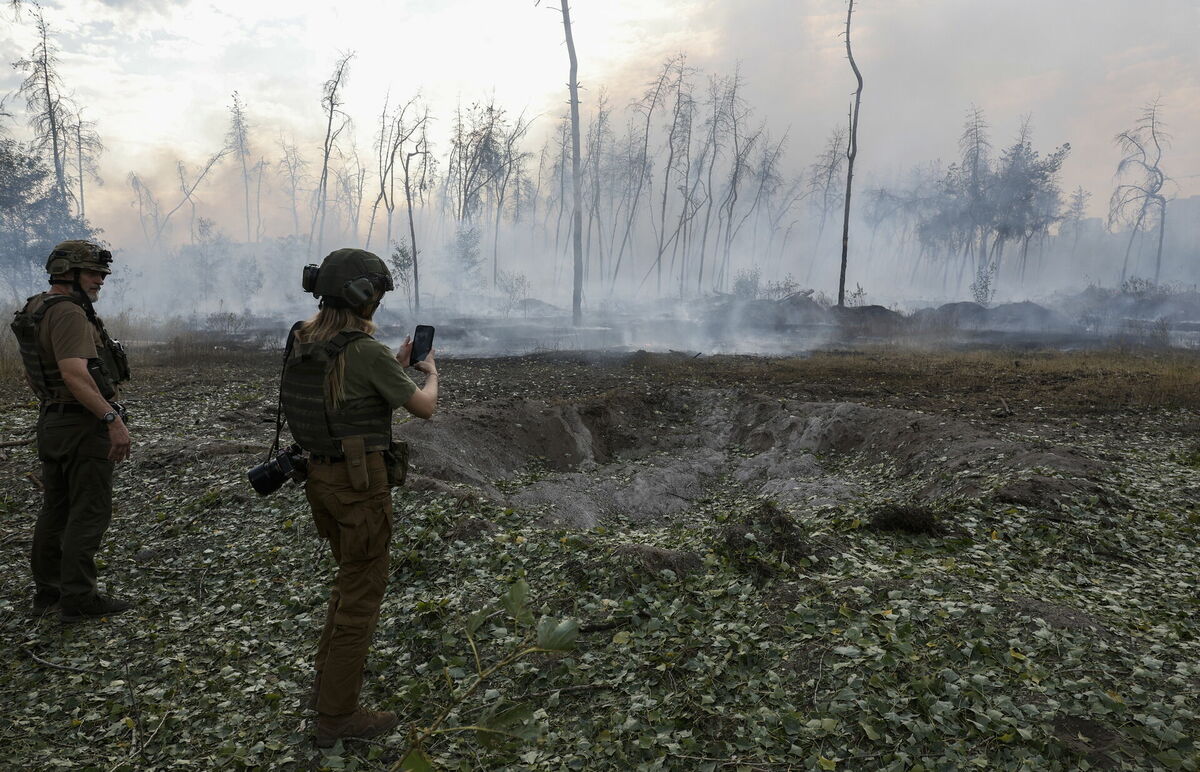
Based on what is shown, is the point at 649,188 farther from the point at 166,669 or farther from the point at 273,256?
the point at 166,669

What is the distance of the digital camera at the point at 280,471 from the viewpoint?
10.4ft

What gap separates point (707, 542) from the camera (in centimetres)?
544

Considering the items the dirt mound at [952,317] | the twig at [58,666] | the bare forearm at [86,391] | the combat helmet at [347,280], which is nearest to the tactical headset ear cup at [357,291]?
the combat helmet at [347,280]

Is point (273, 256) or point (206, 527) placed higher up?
point (273, 256)

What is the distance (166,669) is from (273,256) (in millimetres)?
65230

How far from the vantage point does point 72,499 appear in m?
4.34

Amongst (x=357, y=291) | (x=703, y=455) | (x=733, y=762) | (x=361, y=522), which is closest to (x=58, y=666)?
(x=361, y=522)

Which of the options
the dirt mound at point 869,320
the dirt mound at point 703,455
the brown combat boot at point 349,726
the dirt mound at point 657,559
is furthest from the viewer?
the dirt mound at point 869,320

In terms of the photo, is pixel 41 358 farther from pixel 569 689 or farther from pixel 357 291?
pixel 569 689

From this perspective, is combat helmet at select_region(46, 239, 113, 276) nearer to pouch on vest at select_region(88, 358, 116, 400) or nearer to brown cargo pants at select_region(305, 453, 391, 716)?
pouch on vest at select_region(88, 358, 116, 400)

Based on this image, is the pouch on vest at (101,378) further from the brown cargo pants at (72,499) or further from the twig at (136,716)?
the twig at (136,716)

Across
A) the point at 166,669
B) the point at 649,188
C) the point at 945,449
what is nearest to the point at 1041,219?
the point at 649,188

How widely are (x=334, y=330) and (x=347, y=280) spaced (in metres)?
0.25

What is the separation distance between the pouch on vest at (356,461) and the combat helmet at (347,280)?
0.65 m
